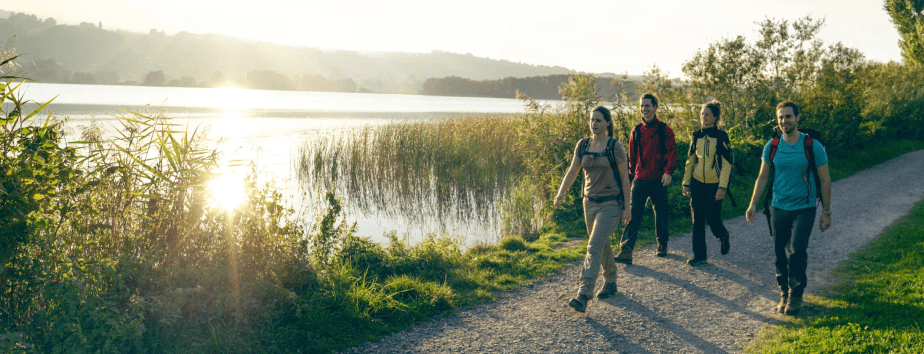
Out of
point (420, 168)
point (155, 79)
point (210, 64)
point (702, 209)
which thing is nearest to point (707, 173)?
point (702, 209)

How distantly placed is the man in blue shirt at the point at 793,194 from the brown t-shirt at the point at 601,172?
1.19 meters

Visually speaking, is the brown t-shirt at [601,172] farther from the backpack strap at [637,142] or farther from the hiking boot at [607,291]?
the backpack strap at [637,142]

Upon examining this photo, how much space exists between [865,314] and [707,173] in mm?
2132

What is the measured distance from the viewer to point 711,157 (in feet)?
21.2

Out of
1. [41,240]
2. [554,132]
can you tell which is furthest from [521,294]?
[554,132]

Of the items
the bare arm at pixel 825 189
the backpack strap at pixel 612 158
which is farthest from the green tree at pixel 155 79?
the bare arm at pixel 825 189

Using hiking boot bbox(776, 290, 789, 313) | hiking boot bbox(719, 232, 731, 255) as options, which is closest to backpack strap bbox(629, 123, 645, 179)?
hiking boot bbox(719, 232, 731, 255)

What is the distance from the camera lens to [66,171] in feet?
13.2

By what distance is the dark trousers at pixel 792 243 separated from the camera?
4.85 m

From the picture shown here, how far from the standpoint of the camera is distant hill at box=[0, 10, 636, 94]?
275 ft

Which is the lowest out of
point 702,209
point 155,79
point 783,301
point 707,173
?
point 783,301

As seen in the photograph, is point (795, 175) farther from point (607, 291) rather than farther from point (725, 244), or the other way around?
point (725, 244)

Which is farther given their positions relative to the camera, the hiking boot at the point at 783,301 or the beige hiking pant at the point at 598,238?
the hiking boot at the point at 783,301

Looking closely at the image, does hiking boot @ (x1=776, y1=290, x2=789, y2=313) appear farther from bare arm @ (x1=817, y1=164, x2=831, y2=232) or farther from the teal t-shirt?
the teal t-shirt
